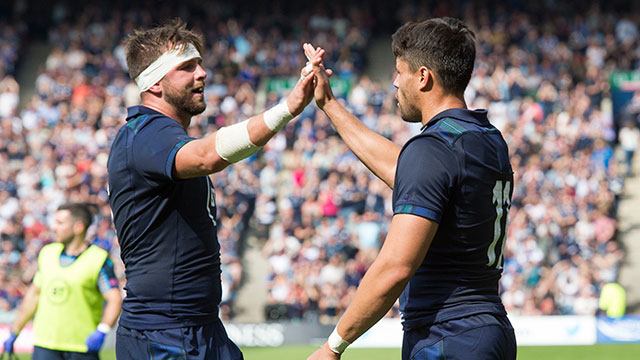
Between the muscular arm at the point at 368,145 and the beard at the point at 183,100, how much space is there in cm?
77

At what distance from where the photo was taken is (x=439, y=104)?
3.89 metres

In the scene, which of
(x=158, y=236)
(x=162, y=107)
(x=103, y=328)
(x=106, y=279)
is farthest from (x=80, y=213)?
(x=158, y=236)

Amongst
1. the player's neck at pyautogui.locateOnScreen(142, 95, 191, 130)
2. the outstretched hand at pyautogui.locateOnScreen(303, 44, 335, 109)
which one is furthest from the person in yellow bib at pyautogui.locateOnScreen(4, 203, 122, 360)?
the outstretched hand at pyautogui.locateOnScreen(303, 44, 335, 109)

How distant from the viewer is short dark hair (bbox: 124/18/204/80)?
4477 millimetres

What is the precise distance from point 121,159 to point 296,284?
13.7 metres

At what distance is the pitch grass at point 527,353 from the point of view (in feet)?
46.2

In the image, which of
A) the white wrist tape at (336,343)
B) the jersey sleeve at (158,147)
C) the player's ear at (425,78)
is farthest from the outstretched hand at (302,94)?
the white wrist tape at (336,343)

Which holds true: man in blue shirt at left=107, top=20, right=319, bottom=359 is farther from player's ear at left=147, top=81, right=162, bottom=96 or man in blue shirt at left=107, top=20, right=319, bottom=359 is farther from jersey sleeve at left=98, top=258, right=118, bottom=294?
jersey sleeve at left=98, top=258, right=118, bottom=294

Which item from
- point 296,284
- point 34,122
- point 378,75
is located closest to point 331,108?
point 296,284

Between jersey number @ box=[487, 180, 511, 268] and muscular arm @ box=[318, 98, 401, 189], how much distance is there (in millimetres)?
748

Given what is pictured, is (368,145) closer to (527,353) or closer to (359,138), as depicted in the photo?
(359,138)

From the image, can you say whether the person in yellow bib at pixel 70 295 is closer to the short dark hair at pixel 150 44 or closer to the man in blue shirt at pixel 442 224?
the short dark hair at pixel 150 44

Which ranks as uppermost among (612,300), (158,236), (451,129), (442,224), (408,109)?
(408,109)

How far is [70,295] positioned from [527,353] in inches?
378
